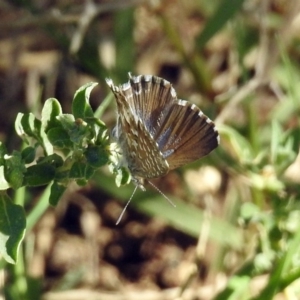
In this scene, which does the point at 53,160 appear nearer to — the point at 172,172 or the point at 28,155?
the point at 28,155

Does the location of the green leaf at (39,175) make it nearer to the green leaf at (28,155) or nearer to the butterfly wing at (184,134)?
the green leaf at (28,155)

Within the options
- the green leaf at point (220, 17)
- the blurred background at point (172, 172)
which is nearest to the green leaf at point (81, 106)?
the blurred background at point (172, 172)

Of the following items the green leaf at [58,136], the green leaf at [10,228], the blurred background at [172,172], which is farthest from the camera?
the blurred background at [172,172]

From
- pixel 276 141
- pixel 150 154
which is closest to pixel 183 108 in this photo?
pixel 150 154

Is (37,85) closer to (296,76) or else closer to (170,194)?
(170,194)

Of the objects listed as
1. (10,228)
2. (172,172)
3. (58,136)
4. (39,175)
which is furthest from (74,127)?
(172,172)

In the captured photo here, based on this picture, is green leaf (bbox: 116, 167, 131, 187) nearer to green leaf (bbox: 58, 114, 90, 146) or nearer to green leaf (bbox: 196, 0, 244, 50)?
green leaf (bbox: 58, 114, 90, 146)
